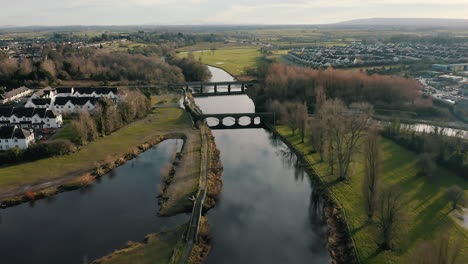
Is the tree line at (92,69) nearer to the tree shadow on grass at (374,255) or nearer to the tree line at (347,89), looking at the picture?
the tree line at (347,89)

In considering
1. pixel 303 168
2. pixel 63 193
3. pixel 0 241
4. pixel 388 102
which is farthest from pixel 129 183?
pixel 388 102

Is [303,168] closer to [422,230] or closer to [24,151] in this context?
[422,230]

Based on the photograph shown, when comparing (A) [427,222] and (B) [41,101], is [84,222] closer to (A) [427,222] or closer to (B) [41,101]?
(A) [427,222]

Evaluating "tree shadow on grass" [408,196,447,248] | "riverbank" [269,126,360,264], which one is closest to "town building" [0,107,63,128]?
"riverbank" [269,126,360,264]

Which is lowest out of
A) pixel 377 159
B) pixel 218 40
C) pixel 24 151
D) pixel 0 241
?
pixel 0 241

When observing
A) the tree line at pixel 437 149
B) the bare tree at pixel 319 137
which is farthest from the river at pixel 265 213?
the tree line at pixel 437 149

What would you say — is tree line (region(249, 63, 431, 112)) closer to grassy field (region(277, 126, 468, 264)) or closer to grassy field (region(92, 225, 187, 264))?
grassy field (region(277, 126, 468, 264))

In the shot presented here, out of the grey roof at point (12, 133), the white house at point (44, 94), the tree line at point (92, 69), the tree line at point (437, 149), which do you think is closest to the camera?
the tree line at point (437, 149)

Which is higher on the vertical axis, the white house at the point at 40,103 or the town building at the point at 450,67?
the town building at the point at 450,67
